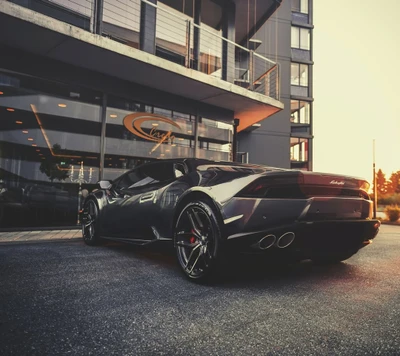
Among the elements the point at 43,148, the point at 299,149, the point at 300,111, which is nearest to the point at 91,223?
the point at 43,148

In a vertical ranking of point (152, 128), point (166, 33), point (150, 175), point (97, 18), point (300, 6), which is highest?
point (300, 6)

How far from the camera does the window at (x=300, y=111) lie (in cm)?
2202

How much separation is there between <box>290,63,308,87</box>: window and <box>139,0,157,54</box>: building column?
51.7 feet

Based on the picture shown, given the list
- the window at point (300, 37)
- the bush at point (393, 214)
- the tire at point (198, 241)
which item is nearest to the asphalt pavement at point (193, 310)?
the tire at point (198, 241)

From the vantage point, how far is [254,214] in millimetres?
2531

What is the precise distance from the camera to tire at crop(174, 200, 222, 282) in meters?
2.65

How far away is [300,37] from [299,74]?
9.03 ft

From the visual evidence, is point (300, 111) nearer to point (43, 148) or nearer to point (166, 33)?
point (166, 33)

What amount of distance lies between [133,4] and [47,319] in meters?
9.07

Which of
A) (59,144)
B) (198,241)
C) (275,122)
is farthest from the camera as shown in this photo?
(275,122)

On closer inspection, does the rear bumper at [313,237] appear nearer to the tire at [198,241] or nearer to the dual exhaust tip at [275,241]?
the dual exhaust tip at [275,241]

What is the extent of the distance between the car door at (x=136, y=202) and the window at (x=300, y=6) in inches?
906

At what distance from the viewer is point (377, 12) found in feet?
30.2

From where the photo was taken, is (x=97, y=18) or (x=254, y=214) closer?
(x=254, y=214)
